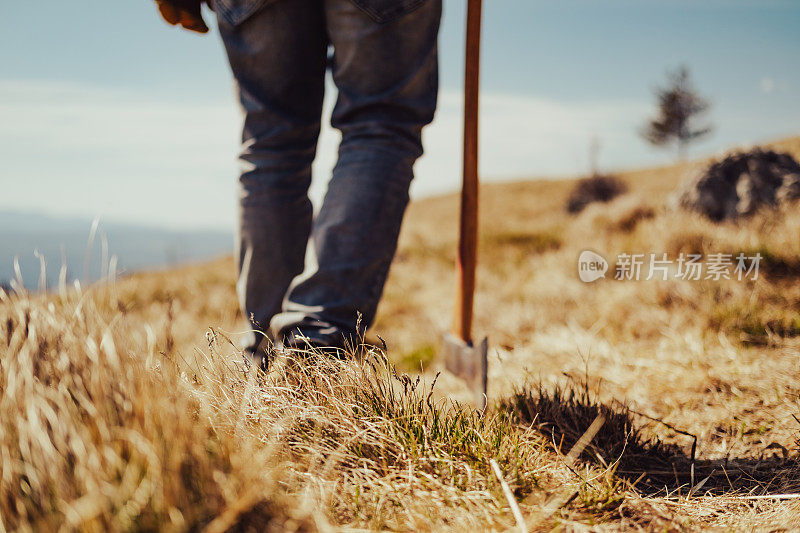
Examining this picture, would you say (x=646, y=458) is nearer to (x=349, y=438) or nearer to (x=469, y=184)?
(x=349, y=438)

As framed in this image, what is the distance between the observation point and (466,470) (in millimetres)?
863

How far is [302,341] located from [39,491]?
66 cm

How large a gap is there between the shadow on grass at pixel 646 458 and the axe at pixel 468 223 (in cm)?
35

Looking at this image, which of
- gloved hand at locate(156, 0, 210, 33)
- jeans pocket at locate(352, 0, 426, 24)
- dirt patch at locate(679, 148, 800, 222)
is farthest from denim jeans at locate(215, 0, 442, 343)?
dirt patch at locate(679, 148, 800, 222)

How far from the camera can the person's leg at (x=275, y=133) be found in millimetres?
1440

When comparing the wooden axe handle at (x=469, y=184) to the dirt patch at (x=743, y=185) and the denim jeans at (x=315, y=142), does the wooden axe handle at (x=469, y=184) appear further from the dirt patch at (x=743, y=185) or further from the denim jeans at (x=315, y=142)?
the dirt patch at (x=743, y=185)

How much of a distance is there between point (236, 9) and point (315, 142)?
0.41 m

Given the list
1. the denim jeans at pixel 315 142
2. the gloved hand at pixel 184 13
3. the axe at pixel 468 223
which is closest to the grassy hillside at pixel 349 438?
the axe at pixel 468 223

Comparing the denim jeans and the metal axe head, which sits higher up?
the denim jeans

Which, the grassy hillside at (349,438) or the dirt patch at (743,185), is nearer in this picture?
the grassy hillside at (349,438)

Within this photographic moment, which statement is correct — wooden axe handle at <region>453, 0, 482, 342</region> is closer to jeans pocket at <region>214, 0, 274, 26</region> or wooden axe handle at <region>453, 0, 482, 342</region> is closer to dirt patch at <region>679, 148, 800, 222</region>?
jeans pocket at <region>214, 0, 274, 26</region>

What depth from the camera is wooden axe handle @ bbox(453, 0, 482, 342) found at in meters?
1.61

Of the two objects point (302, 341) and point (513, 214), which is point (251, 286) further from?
point (513, 214)

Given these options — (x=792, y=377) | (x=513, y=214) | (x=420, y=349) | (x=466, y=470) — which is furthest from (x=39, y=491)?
(x=513, y=214)
